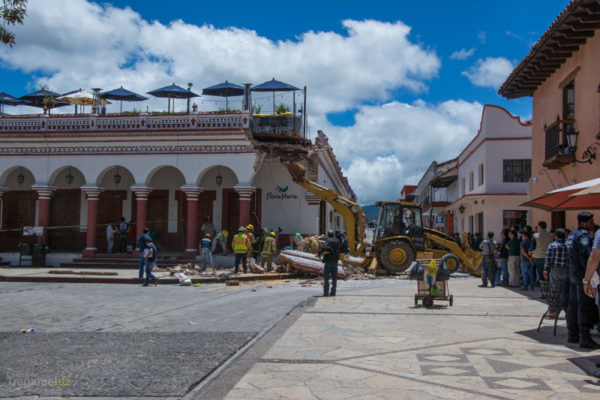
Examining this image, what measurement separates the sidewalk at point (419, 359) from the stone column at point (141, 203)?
1396 centimetres

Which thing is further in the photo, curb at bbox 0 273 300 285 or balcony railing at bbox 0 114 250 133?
balcony railing at bbox 0 114 250 133

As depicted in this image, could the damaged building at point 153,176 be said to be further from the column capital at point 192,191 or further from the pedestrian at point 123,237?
the pedestrian at point 123,237

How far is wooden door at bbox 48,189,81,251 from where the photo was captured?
81.8 ft

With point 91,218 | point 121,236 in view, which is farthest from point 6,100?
point 121,236

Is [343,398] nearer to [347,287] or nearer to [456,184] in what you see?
[347,287]

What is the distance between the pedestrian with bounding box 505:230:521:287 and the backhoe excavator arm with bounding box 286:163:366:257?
559 centimetres

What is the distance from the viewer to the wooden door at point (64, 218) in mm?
24922

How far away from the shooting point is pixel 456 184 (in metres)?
36.0

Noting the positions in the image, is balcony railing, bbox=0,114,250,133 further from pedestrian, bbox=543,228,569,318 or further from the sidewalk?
pedestrian, bbox=543,228,569,318

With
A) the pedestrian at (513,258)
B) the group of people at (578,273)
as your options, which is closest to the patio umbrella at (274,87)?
the pedestrian at (513,258)

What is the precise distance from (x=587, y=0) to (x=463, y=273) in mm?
11928

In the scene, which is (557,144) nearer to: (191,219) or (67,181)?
(191,219)

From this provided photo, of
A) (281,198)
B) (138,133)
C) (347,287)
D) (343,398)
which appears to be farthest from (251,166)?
(343,398)

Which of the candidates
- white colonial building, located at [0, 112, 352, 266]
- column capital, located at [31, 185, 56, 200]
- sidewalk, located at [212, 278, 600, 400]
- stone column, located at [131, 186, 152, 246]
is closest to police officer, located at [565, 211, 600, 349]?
sidewalk, located at [212, 278, 600, 400]
